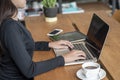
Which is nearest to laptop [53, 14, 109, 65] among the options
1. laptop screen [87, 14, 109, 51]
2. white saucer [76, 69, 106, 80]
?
laptop screen [87, 14, 109, 51]

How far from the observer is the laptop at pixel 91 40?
5.64 ft

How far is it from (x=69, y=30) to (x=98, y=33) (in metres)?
0.57

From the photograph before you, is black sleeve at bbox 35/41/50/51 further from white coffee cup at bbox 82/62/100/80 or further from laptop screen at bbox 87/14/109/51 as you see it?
white coffee cup at bbox 82/62/100/80

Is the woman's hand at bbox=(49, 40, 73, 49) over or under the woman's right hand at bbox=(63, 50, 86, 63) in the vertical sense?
under

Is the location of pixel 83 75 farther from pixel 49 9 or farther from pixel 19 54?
pixel 49 9

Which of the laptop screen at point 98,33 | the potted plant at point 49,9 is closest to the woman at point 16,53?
the laptop screen at point 98,33

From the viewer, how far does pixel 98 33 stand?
184 cm

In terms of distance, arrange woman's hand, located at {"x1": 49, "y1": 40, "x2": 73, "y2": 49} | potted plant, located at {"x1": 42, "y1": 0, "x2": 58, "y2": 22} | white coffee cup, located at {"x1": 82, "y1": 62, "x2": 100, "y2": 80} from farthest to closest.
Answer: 1. potted plant, located at {"x1": 42, "y1": 0, "x2": 58, "y2": 22}
2. woman's hand, located at {"x1": 49, "y1": 40, "x2": 73, "y2": 49}
3. white coffee cup, located at {"x1": 82, "y1": 62, "x2": 100, "y2": 80}

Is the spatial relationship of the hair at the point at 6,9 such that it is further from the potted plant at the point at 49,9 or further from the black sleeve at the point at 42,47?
the potted plant at the point at 49,9

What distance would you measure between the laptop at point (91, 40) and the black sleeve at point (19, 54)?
0.21m

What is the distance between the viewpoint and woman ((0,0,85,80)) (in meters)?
1.51

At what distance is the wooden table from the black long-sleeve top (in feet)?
0.15

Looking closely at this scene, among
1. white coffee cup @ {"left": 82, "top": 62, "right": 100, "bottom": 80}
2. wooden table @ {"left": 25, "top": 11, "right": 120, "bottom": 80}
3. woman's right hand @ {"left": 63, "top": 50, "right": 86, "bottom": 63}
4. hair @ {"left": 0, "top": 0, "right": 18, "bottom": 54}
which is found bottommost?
wooden table @ {"left": 25, "top": 11, "right": 120, "bottom": 80}

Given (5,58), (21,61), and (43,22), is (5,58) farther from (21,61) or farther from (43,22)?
(43,22)
